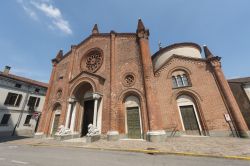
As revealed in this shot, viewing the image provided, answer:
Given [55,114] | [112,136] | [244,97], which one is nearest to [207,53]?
[244,97]

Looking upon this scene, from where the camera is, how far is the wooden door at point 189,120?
1149 centimetres

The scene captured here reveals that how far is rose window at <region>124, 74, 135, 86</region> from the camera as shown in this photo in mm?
12562

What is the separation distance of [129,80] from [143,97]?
246 cm

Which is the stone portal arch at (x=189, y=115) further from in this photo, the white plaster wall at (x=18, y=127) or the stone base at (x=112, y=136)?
the white plaster wall at (x=18, y=127)

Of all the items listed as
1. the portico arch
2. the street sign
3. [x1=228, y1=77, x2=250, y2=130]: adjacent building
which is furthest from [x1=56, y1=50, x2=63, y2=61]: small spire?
[x1=228, y1=77, x2=250, y2=130]: adjacent building

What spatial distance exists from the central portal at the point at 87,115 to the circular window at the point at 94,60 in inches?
167

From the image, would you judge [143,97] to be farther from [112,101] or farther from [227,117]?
[227,117]

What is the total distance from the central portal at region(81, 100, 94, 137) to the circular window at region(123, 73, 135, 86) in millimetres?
5209

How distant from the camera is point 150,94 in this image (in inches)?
426

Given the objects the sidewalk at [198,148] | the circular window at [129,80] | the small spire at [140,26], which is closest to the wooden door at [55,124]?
the sidewalk at [198,148]

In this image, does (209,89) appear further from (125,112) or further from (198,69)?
(125,112)

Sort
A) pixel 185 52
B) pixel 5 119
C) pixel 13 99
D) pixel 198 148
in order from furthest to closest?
pixel 13 99 → pixel 5 119 → pixel 185 52 → pixel 198 148

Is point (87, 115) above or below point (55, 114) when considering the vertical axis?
below

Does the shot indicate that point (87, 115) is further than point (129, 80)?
Yes
